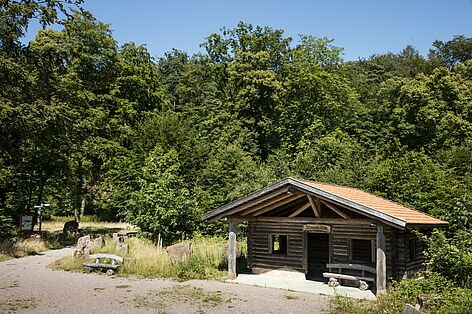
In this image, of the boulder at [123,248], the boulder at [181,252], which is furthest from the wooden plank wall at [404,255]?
the boulder at [123,248]

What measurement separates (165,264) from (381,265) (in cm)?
864

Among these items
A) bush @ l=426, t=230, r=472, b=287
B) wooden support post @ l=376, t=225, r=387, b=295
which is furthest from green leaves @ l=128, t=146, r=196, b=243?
bush @ l=426, t=230, r=472, b=287

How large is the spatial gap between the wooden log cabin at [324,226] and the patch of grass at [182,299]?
9.62ft

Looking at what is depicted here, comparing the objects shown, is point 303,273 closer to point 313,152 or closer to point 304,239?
point 304,239

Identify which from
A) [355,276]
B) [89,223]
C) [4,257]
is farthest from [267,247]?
[89,223]

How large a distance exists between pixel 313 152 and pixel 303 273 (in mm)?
16292

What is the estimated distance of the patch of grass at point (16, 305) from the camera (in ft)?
37.8

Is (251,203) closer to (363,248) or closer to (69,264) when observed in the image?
(363,248)

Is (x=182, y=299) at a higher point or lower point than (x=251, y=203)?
lower

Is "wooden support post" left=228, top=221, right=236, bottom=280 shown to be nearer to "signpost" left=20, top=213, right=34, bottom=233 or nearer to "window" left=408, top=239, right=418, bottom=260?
"window" left=408, top=239, right=418, bottom=260

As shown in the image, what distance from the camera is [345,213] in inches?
647

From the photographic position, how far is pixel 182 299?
513 inches

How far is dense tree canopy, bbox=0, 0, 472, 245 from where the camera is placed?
23.4 metres

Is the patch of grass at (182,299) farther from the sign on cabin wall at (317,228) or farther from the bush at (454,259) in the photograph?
the bush at (454,259)
